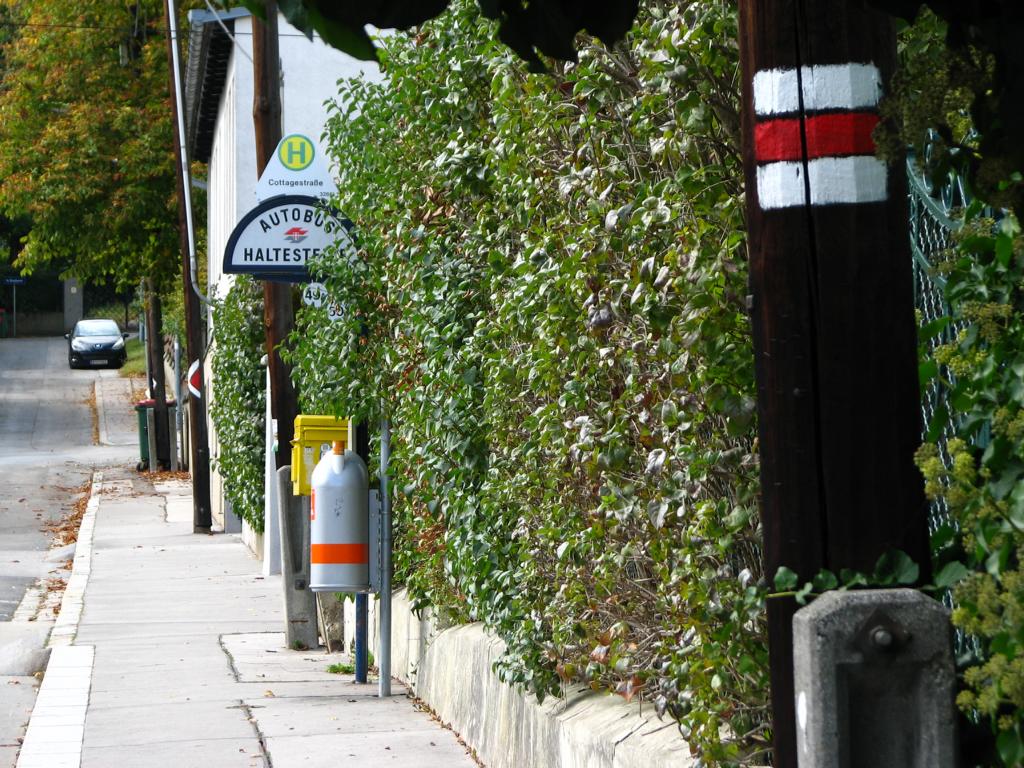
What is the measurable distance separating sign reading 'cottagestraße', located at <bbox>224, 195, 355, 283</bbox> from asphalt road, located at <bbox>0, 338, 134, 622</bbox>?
4.98m

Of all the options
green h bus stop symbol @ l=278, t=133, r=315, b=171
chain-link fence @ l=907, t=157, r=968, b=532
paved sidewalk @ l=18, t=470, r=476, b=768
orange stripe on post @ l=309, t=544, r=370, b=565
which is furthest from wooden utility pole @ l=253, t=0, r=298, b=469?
chain-link fence @ l=907, t=157, r=968, b=532

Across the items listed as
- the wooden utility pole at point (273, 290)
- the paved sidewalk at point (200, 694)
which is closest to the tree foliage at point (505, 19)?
the paved sidewalk at point (200, 694)

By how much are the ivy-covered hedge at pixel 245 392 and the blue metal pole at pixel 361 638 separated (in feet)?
30.0

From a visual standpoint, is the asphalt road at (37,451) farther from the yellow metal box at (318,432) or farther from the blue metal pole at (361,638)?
the blue metal pole at (361,638)

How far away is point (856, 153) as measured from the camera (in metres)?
2.61

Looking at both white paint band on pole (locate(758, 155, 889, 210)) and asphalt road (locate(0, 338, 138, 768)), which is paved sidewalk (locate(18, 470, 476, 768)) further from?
white paint band on pole (locate(758, 155, 889, 210))

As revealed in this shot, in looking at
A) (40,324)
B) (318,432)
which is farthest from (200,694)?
(40,324)

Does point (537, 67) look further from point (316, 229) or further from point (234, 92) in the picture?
point (234, 92)

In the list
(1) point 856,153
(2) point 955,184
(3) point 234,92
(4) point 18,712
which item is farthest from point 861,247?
(3) point 234,92

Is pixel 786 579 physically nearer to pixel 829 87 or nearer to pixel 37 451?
pixel 829 87

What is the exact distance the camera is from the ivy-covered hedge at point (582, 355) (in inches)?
159

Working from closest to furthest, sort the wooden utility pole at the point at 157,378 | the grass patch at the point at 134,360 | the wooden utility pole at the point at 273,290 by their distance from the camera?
the wooden utility pole at the point at 273,290 < the wooden utility pole at the point at 157,378 < the grass patch at the point at 134,360

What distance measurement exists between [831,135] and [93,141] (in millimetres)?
33752

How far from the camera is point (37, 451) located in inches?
1470
